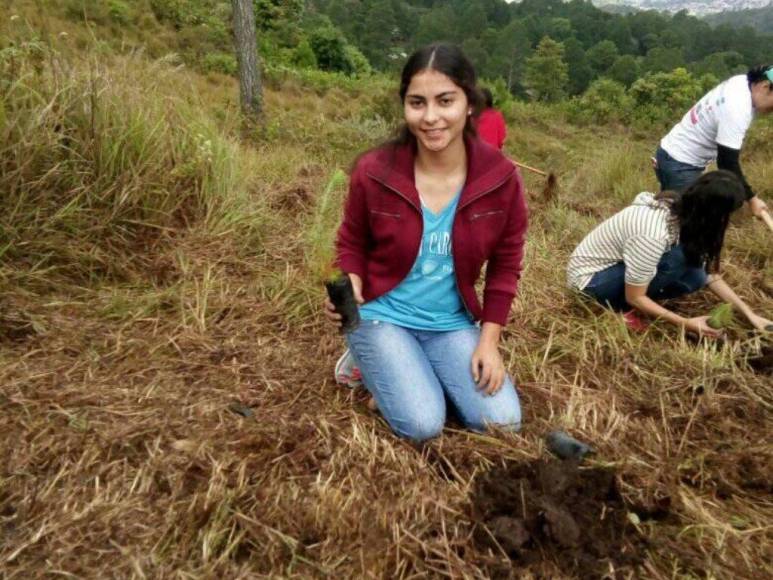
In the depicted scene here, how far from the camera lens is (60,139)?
2.34m

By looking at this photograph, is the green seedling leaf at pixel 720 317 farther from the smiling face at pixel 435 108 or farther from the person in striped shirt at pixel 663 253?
the smiling face at pixel 435 108

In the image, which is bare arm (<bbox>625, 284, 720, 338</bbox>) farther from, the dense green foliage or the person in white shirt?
the dense green foliage

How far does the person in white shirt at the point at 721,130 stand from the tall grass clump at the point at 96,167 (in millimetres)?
2313

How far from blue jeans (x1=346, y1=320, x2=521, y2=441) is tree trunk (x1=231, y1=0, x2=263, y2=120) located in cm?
465

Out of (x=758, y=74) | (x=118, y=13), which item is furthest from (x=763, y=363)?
(x=118, y=13)

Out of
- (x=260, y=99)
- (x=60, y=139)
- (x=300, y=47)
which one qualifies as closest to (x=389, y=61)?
(x=300, y=47)

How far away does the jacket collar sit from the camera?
1.72m

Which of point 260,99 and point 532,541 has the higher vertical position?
point 260,99

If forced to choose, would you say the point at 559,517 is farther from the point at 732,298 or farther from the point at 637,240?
the point at 732,298

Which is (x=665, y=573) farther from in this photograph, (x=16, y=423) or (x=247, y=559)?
(x=16, y=423)

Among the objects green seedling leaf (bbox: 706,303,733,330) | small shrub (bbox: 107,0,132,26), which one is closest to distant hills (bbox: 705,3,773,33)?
small shrub (bbox: 107,0,132,26)

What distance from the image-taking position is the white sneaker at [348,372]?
6.37 feet

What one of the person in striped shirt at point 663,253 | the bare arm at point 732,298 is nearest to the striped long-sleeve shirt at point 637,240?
the person in striped shirt at point 663,253

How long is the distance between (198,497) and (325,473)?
33 centimetres
